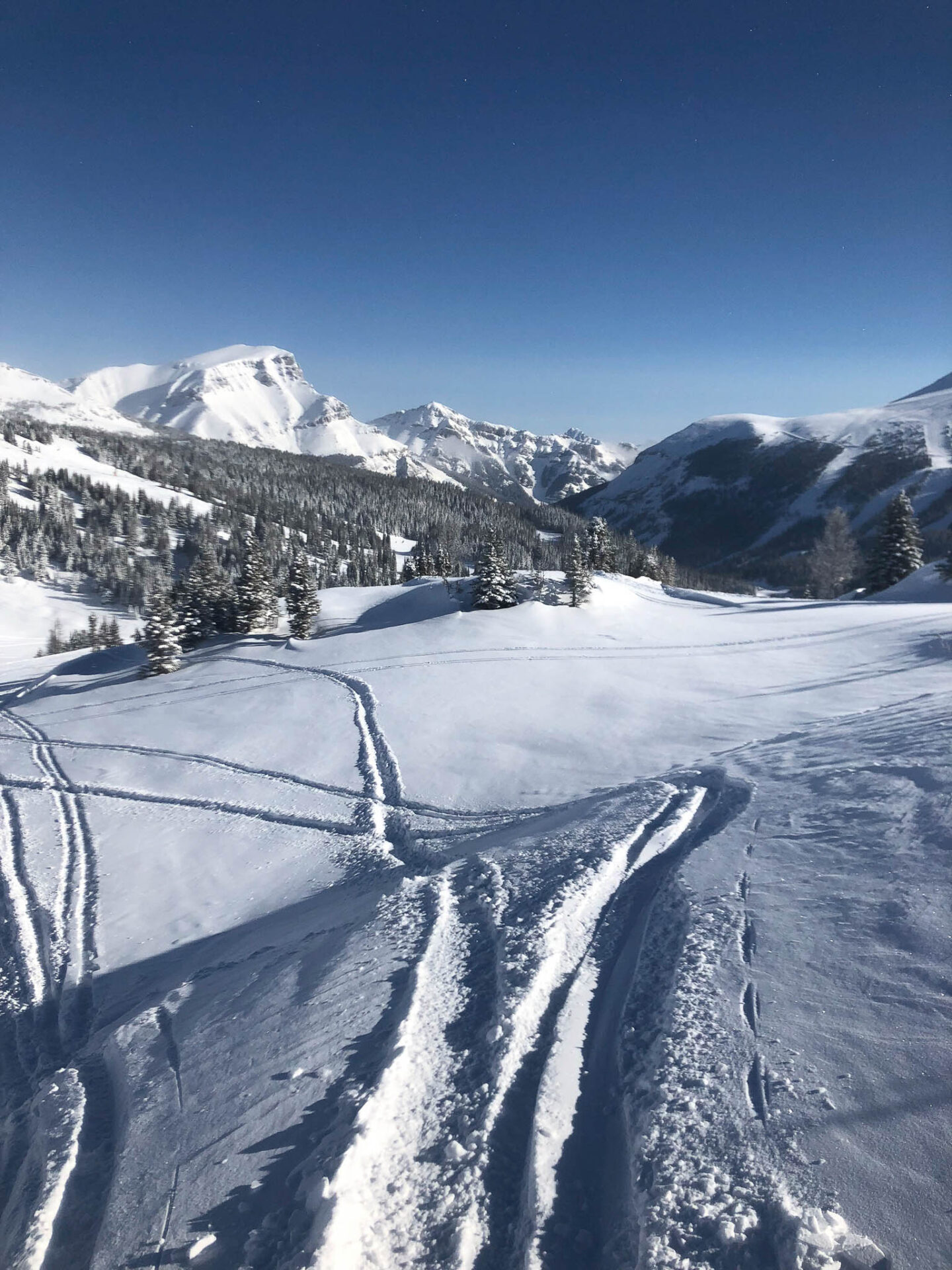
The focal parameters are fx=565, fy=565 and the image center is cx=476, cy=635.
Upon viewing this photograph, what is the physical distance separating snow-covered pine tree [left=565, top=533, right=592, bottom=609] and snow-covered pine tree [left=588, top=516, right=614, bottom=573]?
1531cm

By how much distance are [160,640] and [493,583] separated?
2401 centimetres

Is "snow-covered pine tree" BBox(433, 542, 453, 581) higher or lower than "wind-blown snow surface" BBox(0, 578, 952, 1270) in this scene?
higher

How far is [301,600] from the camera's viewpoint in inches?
1875

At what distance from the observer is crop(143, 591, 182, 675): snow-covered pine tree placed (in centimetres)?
3794

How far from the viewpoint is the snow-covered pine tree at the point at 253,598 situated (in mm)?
46844

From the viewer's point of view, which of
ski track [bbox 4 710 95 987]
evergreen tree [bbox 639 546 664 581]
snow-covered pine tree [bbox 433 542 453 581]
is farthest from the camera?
evergreen tree [bbox 639 546 664 581]

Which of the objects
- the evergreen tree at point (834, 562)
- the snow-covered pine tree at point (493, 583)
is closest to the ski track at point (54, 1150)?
the snow-covered pine tree at point (493, 583)

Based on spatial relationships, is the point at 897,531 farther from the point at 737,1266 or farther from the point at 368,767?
the point at 737,1266

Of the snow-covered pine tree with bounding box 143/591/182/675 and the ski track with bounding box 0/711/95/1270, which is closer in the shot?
the ski track with bounding box 0/711/95/1270

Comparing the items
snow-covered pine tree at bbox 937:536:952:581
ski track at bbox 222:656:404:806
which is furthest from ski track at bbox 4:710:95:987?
snow-covered pine tree at bbox 937:536:952:581

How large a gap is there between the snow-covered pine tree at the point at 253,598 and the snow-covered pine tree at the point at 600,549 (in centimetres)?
3155

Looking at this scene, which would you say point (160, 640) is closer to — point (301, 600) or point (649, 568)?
point (301, 600)

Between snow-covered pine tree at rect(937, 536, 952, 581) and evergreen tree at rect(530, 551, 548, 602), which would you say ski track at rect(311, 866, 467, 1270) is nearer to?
evergreen tree at rect(530, 551, 548, 602)

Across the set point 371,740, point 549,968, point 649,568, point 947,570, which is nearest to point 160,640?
point 371,740
